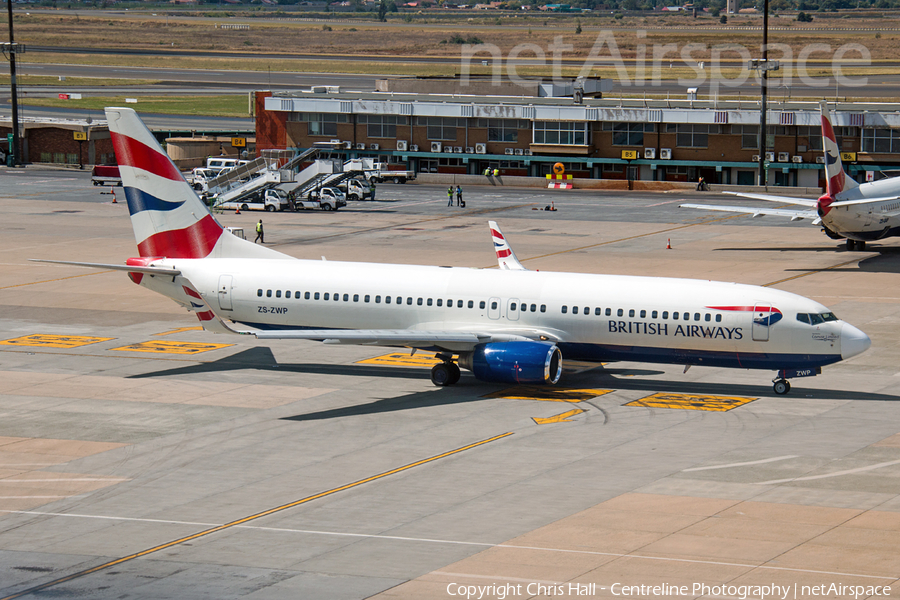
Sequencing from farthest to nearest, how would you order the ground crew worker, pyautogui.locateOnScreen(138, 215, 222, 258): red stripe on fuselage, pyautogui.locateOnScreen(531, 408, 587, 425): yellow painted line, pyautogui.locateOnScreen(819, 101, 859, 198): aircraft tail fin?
the ground crew worker
pyautogui.locateOnScreen(819, 101, 859, 198): aircraft tail fin
pyautogui.locateOnScreen(138, 215, 222, 258): red stripe on fuselage
pyautogui.locateOnScreen(531, 408, 587, 425): yellow painted line

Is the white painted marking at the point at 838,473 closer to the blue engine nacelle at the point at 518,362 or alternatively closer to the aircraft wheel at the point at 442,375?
the blue engine nacelle at the point at 518,362

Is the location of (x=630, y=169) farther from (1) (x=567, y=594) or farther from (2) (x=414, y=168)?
(1) (x=567, y=594)

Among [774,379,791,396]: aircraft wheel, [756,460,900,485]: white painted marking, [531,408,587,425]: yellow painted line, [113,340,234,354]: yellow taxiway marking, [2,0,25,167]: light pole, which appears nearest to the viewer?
[756,460,900,485]: white painted marking

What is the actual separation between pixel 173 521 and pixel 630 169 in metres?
108

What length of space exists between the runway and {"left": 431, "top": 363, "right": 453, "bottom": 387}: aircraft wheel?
38 cm

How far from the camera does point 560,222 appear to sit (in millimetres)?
99125

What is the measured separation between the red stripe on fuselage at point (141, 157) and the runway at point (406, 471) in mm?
7913

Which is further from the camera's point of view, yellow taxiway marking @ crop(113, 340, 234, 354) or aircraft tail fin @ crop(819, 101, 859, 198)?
aircraft tail fin @ crop(819, 101, 859, 198)

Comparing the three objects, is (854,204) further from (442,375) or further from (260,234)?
(442,375)

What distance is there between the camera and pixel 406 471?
3419cm

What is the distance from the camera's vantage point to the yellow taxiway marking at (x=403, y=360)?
4969 centimetres

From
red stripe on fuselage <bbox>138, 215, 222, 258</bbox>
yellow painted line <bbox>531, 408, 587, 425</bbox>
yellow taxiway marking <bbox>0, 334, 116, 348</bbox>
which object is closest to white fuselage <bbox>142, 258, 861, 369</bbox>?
red stripe on fuselage <bbox>138, 215, 222, 258</bbox>

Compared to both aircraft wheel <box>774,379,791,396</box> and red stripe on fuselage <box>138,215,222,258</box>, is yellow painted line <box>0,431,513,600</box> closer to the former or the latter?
aircraft wheel <box>774,379,791,396</box>

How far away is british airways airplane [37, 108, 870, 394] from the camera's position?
42344 millimetres
